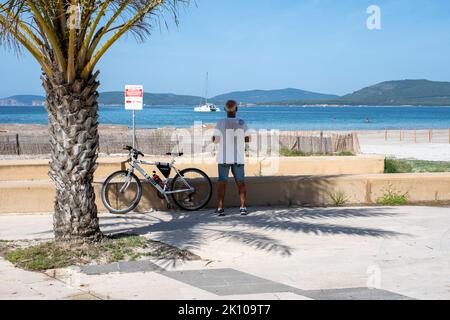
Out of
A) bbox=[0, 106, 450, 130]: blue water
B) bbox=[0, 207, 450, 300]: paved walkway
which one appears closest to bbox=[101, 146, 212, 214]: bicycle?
bbox=[0, 207, 450, 300]: paved walkway

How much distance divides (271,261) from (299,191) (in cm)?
382

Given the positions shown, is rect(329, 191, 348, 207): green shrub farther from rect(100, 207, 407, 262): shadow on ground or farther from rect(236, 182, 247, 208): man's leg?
rect(236, 182, 247, 208): man's leg

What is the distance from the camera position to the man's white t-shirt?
9375mm

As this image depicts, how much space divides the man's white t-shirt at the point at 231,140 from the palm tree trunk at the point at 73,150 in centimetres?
270

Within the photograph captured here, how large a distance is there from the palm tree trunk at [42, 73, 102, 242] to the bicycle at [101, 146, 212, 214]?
2.61 metres

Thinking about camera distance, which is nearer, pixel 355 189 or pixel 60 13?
pixel 60 13

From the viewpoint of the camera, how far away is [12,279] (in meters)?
5.94

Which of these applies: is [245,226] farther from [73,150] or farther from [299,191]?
[73,150]

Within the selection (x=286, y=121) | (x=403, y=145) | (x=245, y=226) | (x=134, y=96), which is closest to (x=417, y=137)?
(x=403, y=145)

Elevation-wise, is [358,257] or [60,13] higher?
[60,13]

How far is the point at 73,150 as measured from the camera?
22.5 feet
